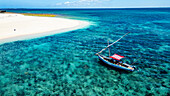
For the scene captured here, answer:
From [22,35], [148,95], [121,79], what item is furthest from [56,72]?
[22,35]

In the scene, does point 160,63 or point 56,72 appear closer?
point 56,72

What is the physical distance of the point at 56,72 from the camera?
21.9m

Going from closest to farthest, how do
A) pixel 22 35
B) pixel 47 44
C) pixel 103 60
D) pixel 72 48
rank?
pixel 103 60 < pixel 72 48 < pixel 47 44 < pixel 22 35

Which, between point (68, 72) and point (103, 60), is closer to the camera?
point (68, 72)

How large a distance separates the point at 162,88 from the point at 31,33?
46548 millimetres

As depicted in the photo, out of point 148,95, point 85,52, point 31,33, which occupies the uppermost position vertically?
point 31,33

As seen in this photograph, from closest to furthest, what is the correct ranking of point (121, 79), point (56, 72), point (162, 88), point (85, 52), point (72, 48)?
1. point (162, 88)
2. point (121, 79)
3. point (56, 72)
4. point (85, 52)
5. point (72, 48)

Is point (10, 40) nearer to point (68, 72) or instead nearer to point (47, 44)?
point (47, 44)

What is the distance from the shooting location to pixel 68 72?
21984 mm

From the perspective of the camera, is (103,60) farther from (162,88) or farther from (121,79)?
(162,88)

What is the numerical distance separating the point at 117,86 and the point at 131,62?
31.2ft

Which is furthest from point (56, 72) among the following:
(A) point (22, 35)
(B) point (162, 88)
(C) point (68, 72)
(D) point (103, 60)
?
(A) point (22, 35)

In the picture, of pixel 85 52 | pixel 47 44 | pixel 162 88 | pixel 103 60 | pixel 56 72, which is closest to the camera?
pixel 162 88

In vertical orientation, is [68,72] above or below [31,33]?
below
